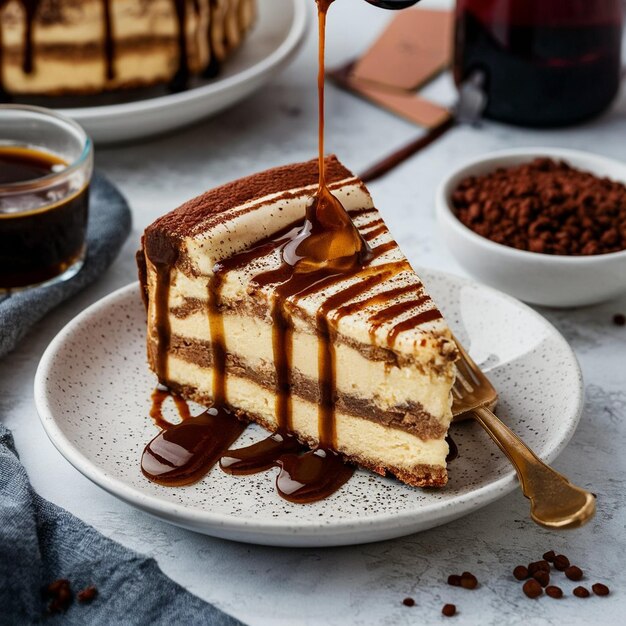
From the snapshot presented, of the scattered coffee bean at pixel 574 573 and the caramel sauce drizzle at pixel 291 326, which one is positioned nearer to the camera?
the scattered coffee bean at pixel 574 573

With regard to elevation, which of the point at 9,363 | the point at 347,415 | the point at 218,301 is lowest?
the point at 9,363

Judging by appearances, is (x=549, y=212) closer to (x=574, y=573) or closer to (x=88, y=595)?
(x=574, y=573)

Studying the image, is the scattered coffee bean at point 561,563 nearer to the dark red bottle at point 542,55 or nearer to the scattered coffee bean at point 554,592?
the scattered coffee bean at point 554,592

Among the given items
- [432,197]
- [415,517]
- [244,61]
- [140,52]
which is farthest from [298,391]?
[244,61]

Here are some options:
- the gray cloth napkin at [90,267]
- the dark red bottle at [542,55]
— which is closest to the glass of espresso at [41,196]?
the gray cloth napkin at [90,267]

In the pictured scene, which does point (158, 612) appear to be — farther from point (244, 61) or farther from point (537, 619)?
point (244, 61)

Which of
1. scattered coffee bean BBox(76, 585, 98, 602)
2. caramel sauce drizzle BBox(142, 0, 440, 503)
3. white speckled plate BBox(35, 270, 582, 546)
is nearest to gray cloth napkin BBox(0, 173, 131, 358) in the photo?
white speckled plate BBox(35, 270, 582, 546)
